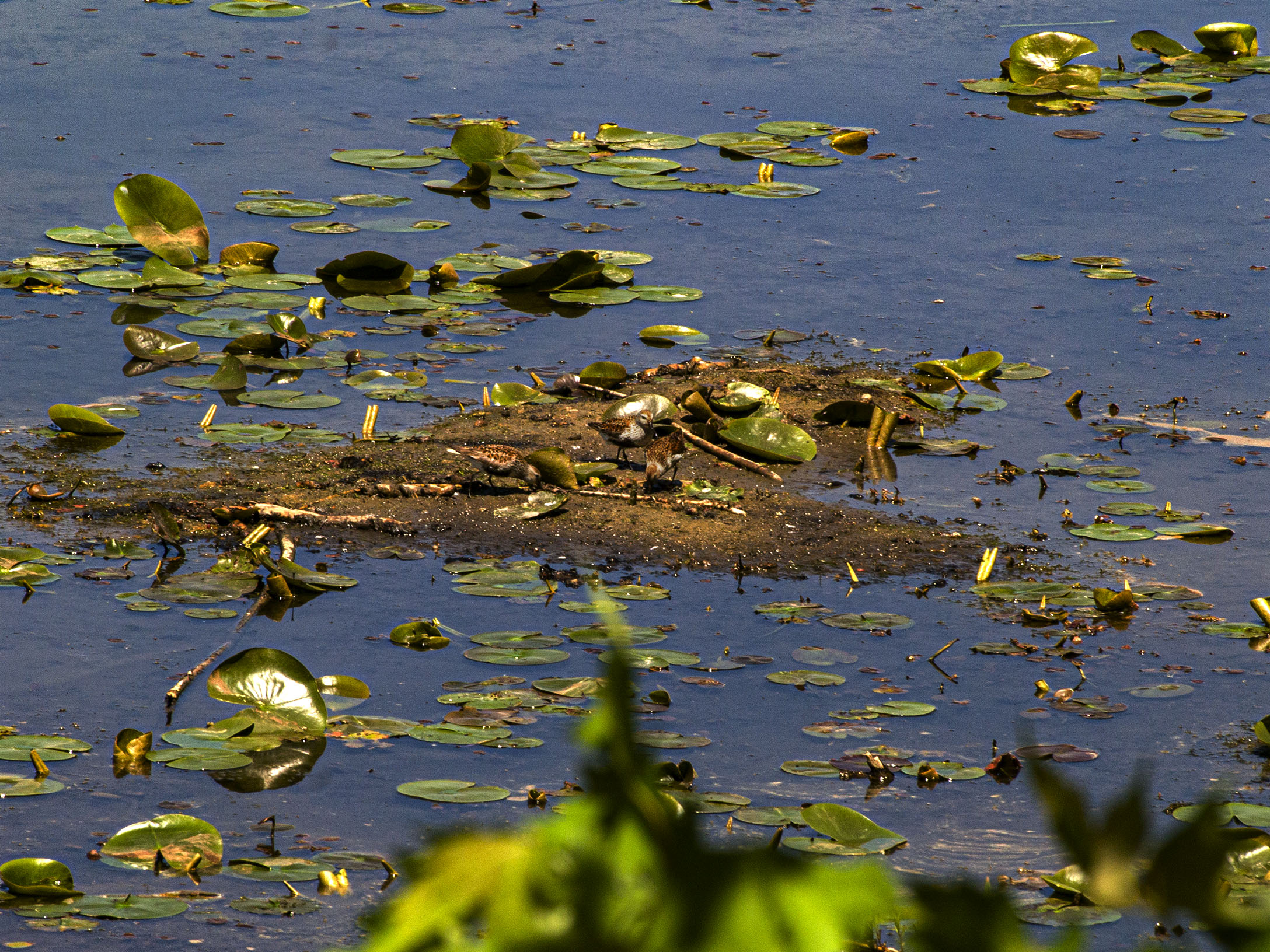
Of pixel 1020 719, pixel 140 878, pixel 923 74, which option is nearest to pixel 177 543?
pixel 140 878

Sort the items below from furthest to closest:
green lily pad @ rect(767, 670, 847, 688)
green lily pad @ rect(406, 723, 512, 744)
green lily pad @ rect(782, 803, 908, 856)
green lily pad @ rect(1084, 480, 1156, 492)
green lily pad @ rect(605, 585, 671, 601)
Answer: green lily pad @ rect(1084, 480, 1156, 492)
green lily pad @ rect(605, 585, 671, 601)
green lily pad @ rect(767, 670, 847, 688)
green lily pad @ rect(406, 723, 512, 744)
green lily pad @ rect(782, 803, 908, 856)

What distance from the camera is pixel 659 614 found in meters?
3.25

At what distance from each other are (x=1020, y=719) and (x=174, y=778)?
163 cm

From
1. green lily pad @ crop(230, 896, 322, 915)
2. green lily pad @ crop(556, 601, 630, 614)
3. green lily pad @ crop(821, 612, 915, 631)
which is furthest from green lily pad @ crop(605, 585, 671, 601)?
green lily pad @ crop(230, 896, 322, 915)

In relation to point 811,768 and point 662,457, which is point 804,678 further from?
point 662,457

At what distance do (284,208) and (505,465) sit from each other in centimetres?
262

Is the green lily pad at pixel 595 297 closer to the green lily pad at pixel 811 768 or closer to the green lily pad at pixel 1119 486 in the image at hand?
the green lily pad at pixel 1119 486

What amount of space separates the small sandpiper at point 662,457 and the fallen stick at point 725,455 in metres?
0.08

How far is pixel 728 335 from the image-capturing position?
195 inches

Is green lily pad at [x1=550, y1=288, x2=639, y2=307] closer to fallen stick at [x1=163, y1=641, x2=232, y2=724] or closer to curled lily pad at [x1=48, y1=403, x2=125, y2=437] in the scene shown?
curled lily pad at [x1=48, y1=403, x2=125, y2=437]

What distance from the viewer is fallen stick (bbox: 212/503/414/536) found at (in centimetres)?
356

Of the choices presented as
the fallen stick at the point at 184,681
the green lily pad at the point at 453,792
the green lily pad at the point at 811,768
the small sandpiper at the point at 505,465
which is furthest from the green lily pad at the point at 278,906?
the small sandpiper at the point at 505,465

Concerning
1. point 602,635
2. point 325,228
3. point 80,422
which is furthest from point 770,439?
point 325,228

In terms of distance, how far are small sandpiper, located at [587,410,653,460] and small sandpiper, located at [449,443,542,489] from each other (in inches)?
12.7
